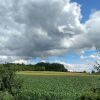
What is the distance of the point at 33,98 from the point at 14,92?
311 cm

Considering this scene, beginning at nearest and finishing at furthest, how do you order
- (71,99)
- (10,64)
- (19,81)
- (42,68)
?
1. (71,99)
2. (19,81)
3. (10,64)
4. (42,68)

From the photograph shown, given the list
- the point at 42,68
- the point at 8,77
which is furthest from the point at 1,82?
the point at 42,68

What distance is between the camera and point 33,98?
124 feet

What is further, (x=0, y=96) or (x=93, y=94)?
(x=0, y=96)

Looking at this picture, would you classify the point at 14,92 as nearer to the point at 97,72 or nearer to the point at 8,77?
the point at 8,77

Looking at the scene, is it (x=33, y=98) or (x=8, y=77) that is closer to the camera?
(x=33, y=98)

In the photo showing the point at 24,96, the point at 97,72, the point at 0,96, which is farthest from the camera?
the point at 24,96

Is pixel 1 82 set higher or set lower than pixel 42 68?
lower

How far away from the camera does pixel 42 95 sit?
130ft

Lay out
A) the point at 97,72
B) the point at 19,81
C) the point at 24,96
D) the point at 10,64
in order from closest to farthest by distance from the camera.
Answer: the point at 97,72 → the point at 24,96 → the point at 19,81 → the point at 10,64

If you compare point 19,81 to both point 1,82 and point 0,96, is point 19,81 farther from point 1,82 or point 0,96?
point 0,96

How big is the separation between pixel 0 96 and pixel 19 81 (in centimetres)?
818

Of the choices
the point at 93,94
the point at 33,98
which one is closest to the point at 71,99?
the point at 33,98

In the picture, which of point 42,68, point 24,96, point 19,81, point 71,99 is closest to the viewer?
point 71,99
